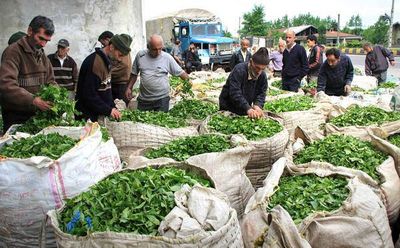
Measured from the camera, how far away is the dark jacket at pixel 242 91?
4.85 metres

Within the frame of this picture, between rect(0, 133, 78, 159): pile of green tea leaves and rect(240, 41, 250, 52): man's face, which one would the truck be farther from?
rect(0, 133, 78, 159): pile of green tea leaves

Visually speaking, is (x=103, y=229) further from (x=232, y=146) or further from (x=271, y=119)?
(x=271, y=119)

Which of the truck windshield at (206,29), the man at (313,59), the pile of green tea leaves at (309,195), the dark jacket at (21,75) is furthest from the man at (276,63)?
the truck windshield at (206,29)

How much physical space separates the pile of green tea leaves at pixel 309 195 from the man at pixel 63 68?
476 cm

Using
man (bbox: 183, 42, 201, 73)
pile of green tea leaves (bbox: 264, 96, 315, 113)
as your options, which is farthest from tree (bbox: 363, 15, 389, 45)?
pile of green tea leaves (bbox: 264, 96, 315, 113)

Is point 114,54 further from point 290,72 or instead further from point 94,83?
point 290,72

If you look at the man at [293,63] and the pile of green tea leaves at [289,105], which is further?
the man at [293,63]

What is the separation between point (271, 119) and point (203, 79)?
7.56 m

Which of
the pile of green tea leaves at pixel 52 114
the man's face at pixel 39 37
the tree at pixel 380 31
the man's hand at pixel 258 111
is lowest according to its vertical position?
the tree at pixel 380 31

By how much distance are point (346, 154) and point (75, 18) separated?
6.24m

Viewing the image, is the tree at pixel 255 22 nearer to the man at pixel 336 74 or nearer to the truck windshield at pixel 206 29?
the truck windshield at pixel 206 29

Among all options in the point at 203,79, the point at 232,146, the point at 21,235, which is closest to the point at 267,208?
the point at 232,146

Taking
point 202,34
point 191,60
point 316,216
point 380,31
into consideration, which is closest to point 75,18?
point 316,216

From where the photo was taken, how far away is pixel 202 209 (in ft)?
8.05
